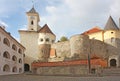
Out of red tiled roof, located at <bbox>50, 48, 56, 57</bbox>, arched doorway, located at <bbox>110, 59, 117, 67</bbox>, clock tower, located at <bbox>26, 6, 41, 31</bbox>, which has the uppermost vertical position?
clock tower, located at <bbox>26, 6, 41, 31</bbox>

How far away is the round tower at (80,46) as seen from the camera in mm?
40062

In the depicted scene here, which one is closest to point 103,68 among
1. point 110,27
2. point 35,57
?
point 110,27

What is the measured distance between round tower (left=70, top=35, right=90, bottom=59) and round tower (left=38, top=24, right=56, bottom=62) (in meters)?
7.41

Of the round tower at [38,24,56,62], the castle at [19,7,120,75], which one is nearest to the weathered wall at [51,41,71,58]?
the castle at [19,7,120,75]

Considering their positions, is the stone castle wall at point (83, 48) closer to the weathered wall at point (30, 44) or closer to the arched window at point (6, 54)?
the weathered wall at point (30, 44)

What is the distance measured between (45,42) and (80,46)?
956 centimetres

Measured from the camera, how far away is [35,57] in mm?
46781

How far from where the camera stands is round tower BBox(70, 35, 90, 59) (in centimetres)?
4006

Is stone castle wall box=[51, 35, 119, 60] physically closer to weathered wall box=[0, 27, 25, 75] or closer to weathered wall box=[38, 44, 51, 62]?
weathered wall box=[38, 44, 51, 62]

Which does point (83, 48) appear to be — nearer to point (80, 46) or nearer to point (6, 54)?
point (80, 46)

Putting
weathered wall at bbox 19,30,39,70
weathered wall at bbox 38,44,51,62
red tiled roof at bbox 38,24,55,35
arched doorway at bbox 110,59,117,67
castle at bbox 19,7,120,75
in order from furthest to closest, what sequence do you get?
red tiled roof at bbox 38,24,55,35 < weathered wall at bbox 19,30,39,70 < weathered wall at bbox 38,44,51,62 < arched doorway at bbox 110,59,117,67 < castle at bbox 19,7,120,75

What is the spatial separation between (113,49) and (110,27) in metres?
4.73

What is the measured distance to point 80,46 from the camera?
40.4 meters

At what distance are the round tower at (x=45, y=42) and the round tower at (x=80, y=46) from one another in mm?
7406
